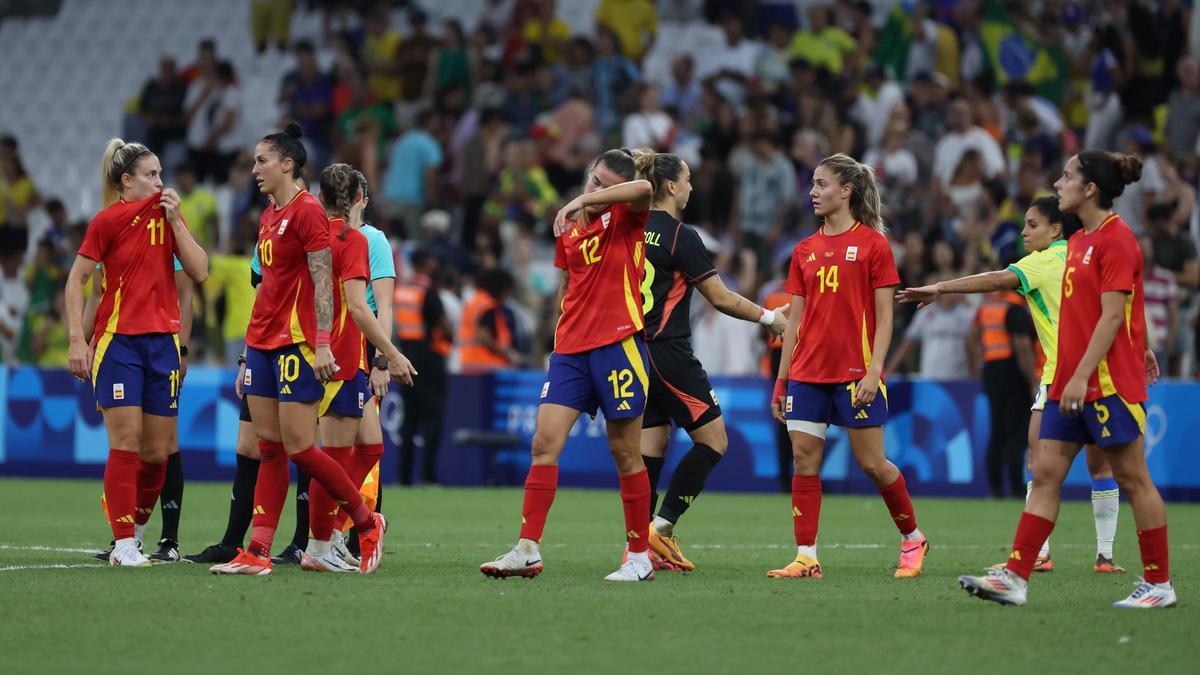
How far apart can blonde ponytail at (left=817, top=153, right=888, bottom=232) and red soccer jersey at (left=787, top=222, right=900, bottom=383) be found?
0.55 ft

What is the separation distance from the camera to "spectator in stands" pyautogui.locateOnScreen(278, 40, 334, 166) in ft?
86.2

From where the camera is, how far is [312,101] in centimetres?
2639

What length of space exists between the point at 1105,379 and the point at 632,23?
18.7 meters

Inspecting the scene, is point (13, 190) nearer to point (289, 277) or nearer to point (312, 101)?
point (312, 101)

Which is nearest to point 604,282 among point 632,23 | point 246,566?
point 246,566

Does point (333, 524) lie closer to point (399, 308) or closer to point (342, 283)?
point (342, 283)

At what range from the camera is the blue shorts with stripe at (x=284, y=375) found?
9.29m

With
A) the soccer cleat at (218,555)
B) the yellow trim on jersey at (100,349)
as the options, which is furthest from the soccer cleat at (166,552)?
the yellow trim on jersey at (100,349)

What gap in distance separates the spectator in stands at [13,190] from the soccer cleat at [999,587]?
70.0 ft

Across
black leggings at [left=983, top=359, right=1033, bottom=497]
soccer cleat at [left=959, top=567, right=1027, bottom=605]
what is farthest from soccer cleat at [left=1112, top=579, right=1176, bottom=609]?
black leggings at [left=983, top=359, right=1033, bottom=497]

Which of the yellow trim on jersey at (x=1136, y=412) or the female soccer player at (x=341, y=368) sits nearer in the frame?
the yellow trim on jersey at (x=1136, y=412)

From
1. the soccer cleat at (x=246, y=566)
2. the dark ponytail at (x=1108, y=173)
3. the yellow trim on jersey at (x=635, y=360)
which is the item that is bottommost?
the soccer cleat at (x=246, y=566)

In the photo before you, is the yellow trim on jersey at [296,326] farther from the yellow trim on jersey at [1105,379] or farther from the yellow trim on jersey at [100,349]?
the yellow trim on jersey at [1105,379]

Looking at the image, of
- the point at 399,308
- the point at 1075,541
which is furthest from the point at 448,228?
the point at 1075,541
